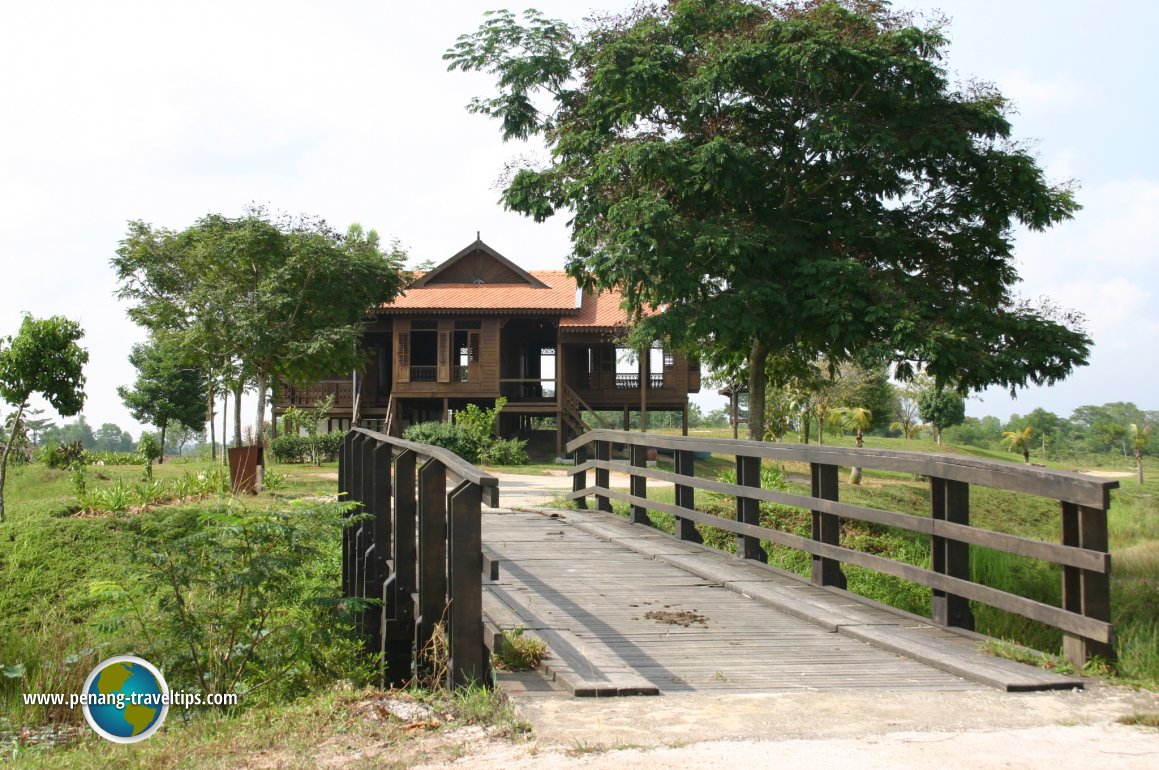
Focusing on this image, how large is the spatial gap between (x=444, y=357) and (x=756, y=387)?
16334mm

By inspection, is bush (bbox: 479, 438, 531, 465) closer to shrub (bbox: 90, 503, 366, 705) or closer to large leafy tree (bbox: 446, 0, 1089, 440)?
large leafy tree (bbox: 446, 0, 1089, 440)

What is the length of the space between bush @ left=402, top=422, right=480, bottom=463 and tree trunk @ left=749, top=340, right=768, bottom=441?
26.3 feet

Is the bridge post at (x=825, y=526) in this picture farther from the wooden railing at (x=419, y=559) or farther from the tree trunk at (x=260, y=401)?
the tree trunk at (x=260, y=401)

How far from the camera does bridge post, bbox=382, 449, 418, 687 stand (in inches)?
276

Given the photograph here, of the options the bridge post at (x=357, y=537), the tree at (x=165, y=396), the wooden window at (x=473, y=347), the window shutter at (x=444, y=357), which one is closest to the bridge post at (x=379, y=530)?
the bridge post at (x=357, y=537)

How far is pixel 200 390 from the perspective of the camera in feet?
150

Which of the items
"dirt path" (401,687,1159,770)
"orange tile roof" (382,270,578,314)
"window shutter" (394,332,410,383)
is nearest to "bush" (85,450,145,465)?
"window shutter" (394,332,410,383)

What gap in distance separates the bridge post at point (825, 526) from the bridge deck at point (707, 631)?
22cm

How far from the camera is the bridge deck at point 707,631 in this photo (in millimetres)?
5145

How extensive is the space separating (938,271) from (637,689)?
15278mm

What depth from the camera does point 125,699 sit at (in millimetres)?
6055

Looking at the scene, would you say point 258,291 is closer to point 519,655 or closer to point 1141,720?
point 519,655

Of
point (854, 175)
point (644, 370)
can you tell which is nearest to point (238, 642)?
point (854, 175)

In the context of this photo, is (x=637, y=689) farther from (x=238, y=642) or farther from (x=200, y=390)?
(x=200, y=390)
